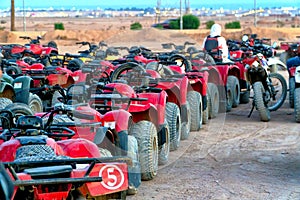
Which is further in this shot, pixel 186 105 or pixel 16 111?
pixel 186 105

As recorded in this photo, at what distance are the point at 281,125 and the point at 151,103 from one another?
15.1ft

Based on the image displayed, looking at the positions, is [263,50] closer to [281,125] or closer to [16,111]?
[281,125]

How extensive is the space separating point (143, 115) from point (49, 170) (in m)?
4.34

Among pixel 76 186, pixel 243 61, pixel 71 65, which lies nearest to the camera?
pixel 76 186

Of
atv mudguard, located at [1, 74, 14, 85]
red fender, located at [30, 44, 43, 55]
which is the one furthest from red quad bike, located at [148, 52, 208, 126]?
red fender, located at [30, 44, 43, 55]

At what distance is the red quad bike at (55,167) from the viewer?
17.6 ft

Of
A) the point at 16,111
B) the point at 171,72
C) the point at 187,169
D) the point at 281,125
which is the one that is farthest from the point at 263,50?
the point at 16,111

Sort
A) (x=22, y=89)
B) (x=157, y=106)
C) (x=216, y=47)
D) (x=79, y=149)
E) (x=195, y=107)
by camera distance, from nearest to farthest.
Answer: (x=79, y=149) < (x=157, y=106) < (x=22, y=89) < (x=195, y=107) < (x=216, y=47)

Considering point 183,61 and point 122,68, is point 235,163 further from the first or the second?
point 183,61

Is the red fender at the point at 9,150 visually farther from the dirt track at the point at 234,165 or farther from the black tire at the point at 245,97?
the black tire at the point at 245,97

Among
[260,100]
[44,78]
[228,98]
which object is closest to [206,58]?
[228,98]

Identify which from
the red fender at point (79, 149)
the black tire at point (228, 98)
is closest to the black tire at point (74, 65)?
the black tire at point (228, 98)

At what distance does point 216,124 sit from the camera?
14.1 meters

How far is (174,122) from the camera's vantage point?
10945 mm
